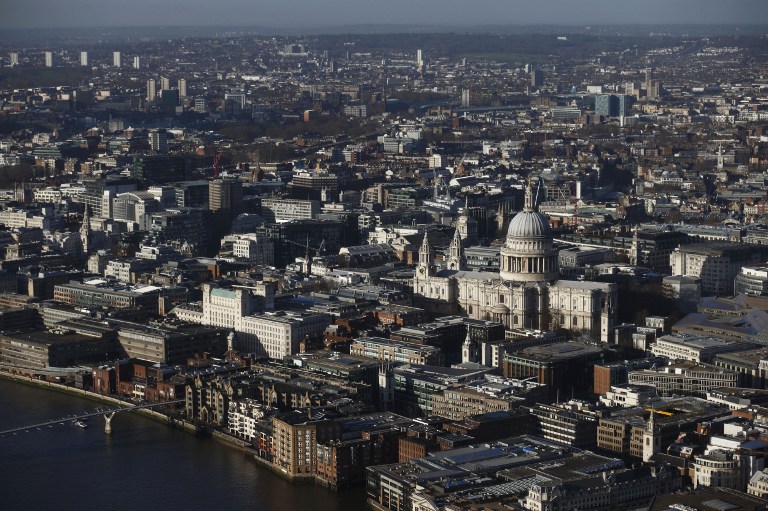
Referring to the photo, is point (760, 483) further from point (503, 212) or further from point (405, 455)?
point (503, 212)

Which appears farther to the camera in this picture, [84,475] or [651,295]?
[651,295]

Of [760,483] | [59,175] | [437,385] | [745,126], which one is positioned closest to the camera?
[760,483]

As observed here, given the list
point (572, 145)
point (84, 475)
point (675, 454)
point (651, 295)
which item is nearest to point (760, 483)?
point (675, 454)

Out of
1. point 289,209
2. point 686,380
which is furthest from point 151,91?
point 686,380

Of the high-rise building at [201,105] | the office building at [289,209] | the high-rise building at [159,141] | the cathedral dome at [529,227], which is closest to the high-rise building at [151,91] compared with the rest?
the high-rise building at [201,105]

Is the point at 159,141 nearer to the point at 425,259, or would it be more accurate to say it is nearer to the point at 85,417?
the point at 425,259

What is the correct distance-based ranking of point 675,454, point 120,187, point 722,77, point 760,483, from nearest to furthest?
1. point 760,483
2. point 675,454
3. point 120,187
4. point 722,77

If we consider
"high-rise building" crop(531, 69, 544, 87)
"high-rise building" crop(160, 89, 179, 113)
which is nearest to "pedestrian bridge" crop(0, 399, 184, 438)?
"high-rise building" crop(160, 89, 179, 113)
